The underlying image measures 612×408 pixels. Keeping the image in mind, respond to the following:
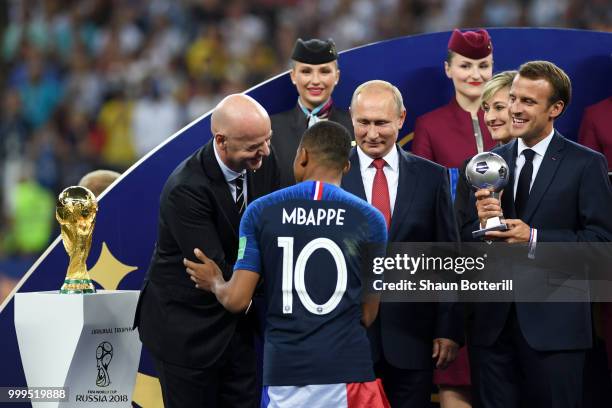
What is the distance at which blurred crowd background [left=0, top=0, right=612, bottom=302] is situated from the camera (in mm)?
10164

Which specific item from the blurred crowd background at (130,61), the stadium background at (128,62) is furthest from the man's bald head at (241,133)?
the blurred crowd background at (130,61)

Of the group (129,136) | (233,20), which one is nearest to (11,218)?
(129,136)

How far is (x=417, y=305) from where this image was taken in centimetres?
480

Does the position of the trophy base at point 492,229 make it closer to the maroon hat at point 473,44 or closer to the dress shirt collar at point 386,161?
the dress shirt collar at point 386,161

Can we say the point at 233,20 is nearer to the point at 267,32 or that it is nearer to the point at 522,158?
the point at 267,32

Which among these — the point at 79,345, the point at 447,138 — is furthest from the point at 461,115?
the point at 79,345

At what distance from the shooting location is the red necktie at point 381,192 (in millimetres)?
4812

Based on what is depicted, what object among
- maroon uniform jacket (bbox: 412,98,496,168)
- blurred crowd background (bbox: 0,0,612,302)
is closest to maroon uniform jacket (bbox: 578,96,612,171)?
maroon uniform jacket (bbox: 412,98,496,168)

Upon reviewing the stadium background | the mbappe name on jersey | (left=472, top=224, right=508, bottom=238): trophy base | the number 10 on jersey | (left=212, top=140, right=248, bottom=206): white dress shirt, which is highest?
the stadium background

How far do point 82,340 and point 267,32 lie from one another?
282 inches

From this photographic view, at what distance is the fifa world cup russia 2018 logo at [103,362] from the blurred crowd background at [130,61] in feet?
16.5

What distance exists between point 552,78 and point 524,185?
17.7 inches

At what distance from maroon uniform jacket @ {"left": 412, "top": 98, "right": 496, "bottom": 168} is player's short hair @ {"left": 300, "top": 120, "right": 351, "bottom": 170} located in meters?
1.44

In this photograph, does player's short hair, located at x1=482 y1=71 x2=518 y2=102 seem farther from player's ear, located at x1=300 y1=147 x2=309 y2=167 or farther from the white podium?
the white podium
